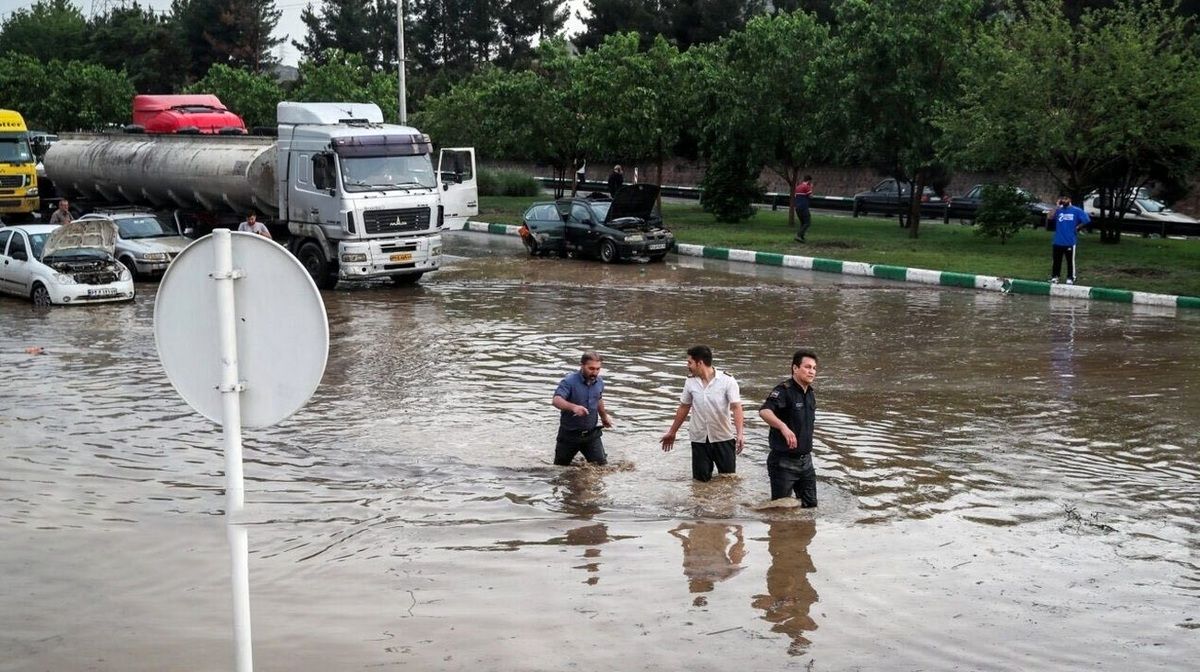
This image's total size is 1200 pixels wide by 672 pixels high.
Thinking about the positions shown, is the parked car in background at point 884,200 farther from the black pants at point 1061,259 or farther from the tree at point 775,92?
the black pants at point 1061,259

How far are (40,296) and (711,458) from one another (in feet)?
50.3

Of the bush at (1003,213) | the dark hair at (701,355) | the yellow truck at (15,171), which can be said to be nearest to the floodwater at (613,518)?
the dark hair at (701,355)

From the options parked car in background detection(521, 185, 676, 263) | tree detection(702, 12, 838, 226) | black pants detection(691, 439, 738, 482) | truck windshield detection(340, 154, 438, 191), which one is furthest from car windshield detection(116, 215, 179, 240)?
black pants detection(691, 439, 738, 482)

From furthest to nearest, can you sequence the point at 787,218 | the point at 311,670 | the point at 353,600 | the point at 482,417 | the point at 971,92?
the point at 787,218 → the point at 971,92 → the point at 482,417 → the point at 353,600 → the point at 311,670

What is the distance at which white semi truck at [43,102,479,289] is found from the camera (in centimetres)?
2367

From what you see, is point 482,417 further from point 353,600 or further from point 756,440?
point 353,600

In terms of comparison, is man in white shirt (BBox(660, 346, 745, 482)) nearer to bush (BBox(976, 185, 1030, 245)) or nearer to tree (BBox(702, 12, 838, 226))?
bush (BBox(976, 185, 1030, 245))

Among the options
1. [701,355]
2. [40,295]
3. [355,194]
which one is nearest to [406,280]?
[355,194]

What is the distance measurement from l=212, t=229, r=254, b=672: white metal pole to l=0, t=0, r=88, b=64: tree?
84637mm

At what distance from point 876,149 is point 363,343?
18.6 m

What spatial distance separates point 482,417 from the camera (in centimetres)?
1384

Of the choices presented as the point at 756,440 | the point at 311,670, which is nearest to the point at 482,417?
the point at 756,440

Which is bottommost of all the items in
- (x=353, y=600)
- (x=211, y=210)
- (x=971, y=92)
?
(x=353, y=600)

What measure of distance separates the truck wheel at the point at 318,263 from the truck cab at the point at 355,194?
0.06 ft
